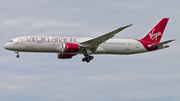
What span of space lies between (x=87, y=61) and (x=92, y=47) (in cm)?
364

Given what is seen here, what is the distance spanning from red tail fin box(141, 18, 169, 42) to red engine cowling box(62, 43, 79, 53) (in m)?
14.3

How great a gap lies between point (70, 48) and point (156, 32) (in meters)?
18.1

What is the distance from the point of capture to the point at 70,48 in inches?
2409

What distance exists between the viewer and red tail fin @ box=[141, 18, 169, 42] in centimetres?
6944

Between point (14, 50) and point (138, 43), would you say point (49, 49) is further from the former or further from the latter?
point (138, 43)

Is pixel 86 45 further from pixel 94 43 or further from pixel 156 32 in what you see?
pixel 156 32

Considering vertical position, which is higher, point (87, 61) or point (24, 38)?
point (24, 38)

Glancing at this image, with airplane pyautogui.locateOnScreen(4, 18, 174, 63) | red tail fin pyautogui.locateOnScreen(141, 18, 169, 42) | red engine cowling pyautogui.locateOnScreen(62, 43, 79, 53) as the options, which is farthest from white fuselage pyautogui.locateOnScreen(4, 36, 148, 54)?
red tail fin pyautogui.locateOnScreen(141, 18, 169, 42)

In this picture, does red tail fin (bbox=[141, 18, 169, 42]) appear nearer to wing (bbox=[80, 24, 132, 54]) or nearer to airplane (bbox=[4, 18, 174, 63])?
airplane (bbox=[4, 18, 174, 63])

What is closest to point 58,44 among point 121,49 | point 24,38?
point 24,38

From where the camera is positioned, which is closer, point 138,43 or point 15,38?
point 15,38

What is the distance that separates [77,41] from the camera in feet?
210

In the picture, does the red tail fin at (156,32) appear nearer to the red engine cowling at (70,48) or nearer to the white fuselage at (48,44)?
the white fuselage at (48,44)

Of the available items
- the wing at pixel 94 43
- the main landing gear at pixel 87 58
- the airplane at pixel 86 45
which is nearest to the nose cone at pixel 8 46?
the airplane at pixel 86 45
